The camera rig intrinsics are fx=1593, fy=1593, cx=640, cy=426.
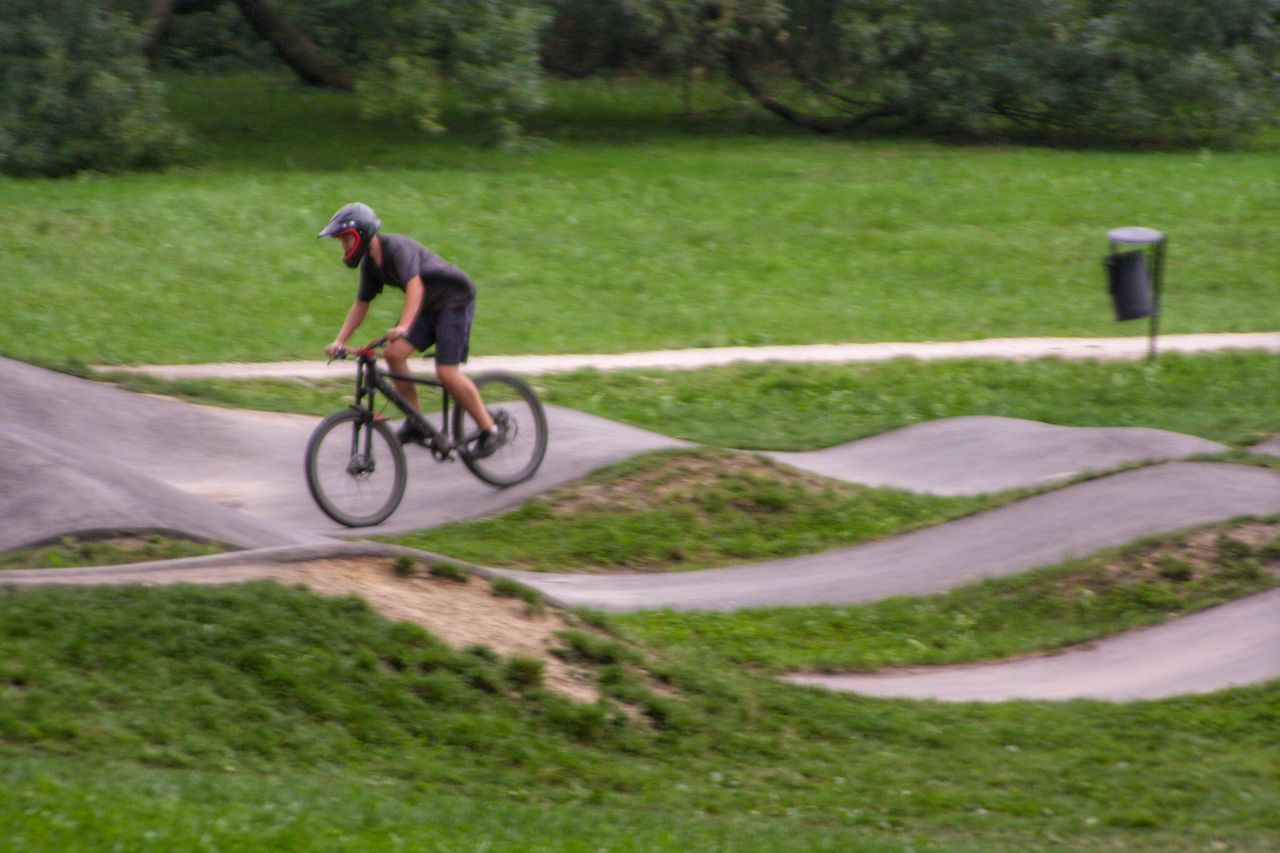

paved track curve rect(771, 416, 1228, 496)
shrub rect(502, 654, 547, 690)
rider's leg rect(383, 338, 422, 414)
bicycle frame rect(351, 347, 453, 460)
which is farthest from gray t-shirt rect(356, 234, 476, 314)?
shrub rect(502, 654, 547, 690)

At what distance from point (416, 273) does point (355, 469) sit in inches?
49.3

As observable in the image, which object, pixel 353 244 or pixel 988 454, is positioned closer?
pixel 353 244

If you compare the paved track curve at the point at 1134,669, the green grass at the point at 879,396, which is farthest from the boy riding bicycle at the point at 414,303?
the paved track curve at the point at 1134,669

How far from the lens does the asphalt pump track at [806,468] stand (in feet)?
25.4

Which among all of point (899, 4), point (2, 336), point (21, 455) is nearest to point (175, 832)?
point (21, 455)

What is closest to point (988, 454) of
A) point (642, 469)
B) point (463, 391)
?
point (642, 469)

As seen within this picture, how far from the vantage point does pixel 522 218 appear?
21328mm

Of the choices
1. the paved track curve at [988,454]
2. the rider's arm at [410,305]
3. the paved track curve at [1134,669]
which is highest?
the rider's arm at [410,305]

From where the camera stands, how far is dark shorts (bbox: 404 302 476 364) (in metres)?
9.96

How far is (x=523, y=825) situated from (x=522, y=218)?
1651 cm

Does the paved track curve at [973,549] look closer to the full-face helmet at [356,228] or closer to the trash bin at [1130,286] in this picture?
the full-face helmet at [356,228]

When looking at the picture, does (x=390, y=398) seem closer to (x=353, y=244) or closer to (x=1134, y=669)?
(x=353, y=244)

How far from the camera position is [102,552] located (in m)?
7.36

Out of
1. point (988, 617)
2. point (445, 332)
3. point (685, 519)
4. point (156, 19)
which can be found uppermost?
point (156, 19)
